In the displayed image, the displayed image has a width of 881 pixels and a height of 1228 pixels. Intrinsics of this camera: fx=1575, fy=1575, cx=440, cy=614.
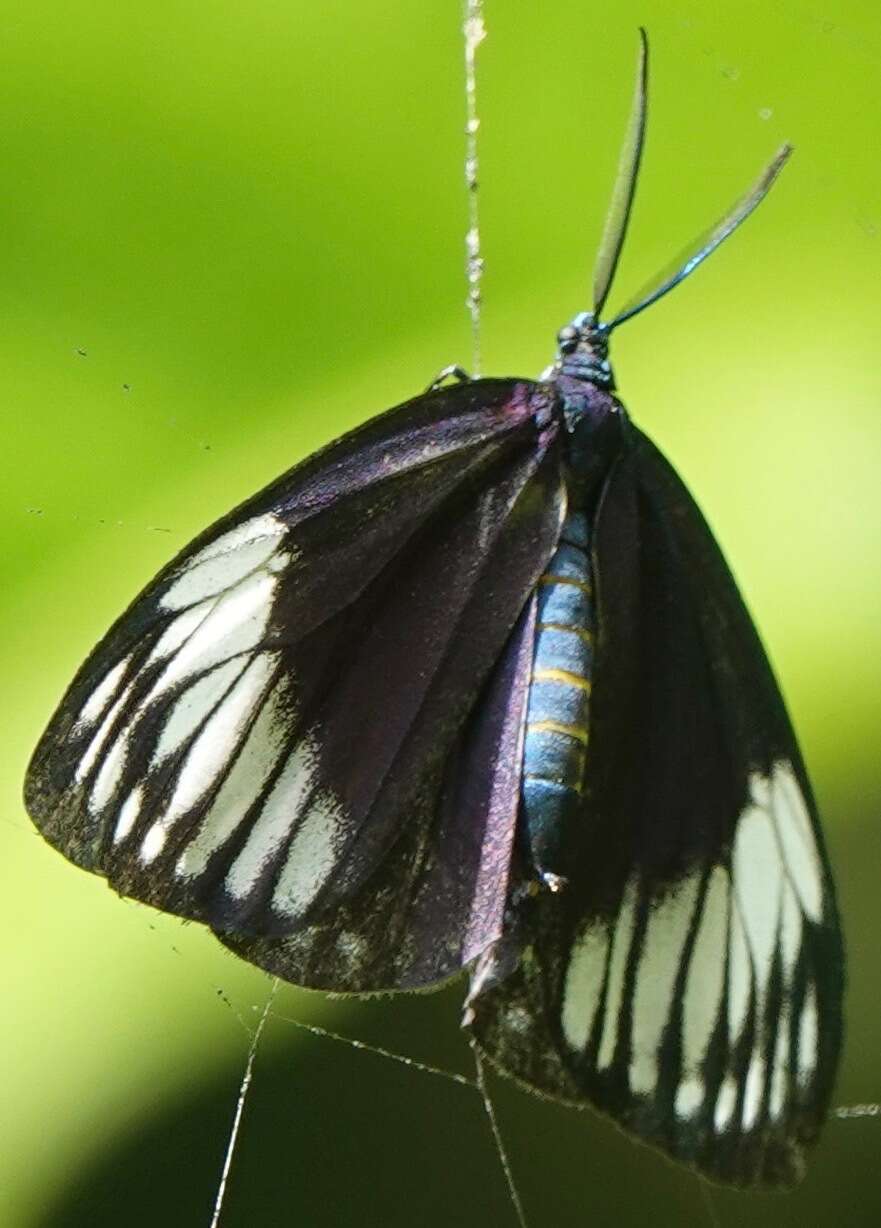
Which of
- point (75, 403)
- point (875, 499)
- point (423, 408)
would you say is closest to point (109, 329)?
point (75, 403)

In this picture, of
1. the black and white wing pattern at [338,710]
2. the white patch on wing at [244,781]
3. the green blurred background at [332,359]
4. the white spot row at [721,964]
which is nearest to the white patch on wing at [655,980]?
the white spot row at [721,964]

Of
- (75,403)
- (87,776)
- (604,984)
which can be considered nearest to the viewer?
(87,776)

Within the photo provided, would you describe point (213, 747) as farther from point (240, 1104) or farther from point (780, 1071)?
point (240, 1104)

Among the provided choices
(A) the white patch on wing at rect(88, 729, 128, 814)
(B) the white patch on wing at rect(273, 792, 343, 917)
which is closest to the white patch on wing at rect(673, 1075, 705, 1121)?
(B) the white patch on wing at rect(273, 792, 343, 917)

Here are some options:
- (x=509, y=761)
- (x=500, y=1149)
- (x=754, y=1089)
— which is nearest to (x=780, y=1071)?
(x=754, y=1089)

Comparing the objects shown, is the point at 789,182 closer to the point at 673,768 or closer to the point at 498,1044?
the point at 673,768

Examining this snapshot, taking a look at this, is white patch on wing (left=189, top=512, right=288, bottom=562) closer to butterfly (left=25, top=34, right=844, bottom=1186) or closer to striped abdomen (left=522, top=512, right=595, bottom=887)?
butterfly (left=25, top=34, right=844, bottom=1186)
